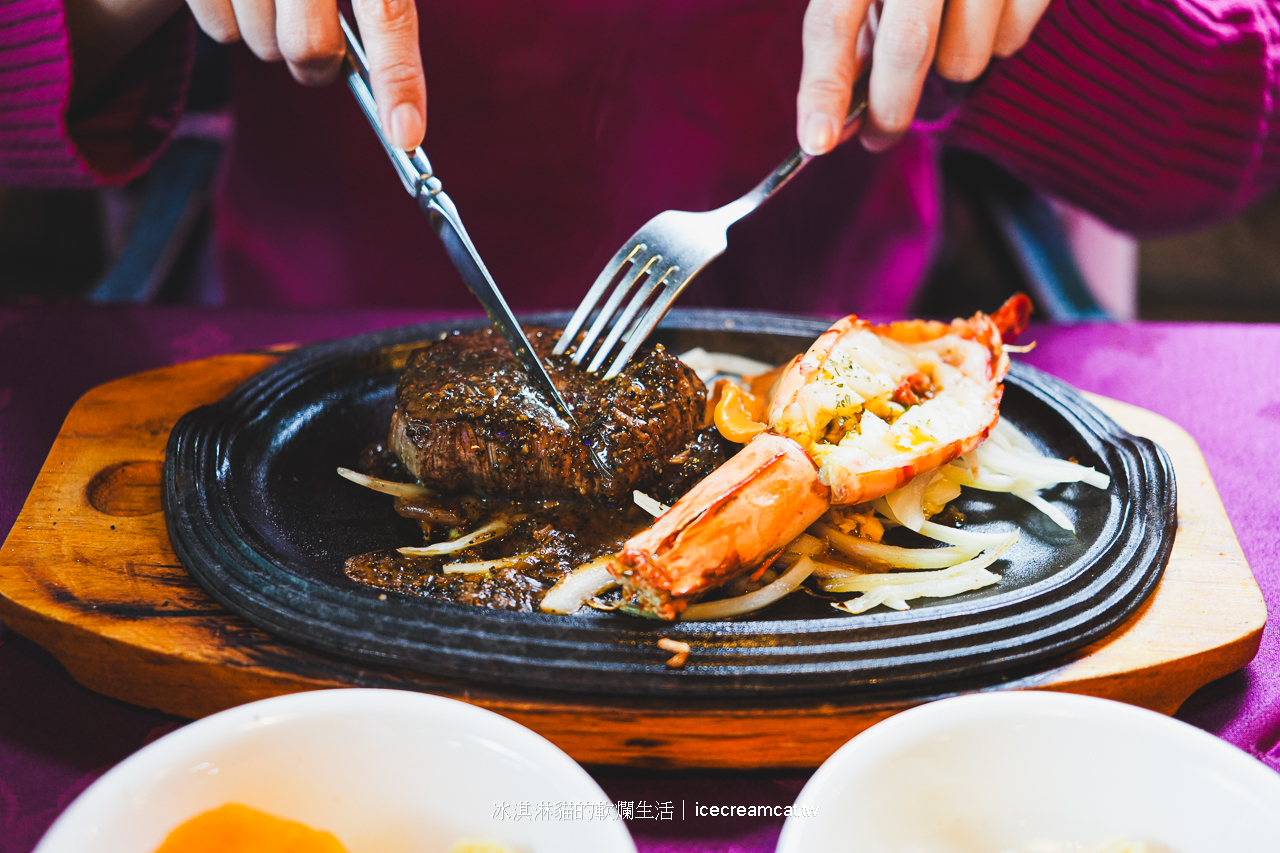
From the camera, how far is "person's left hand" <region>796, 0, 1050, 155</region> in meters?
2.30

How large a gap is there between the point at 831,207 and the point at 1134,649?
8.86 feet

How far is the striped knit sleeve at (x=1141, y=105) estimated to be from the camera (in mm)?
2951

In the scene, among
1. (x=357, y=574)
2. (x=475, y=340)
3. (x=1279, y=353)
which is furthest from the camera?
(x=1279, y=353)

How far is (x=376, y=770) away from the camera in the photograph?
1289 millimetres

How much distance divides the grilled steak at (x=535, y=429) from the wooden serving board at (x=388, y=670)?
61 cm

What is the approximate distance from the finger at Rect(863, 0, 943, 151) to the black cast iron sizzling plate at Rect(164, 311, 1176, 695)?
0.90 metres

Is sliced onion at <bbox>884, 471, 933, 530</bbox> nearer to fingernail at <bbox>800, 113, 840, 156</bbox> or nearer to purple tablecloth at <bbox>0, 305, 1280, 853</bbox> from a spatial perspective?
purple tablecloth at <bbox>0, 305, 1280, 853</bbox>

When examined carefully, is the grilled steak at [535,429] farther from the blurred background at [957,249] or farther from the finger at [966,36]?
the blurred background at [957,249]

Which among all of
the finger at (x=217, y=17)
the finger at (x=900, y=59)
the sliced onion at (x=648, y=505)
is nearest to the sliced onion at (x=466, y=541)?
the sliced onion at (x=648, y=505)

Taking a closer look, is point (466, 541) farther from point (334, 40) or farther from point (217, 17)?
point (217, 17)

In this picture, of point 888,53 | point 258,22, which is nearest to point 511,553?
point 258,22

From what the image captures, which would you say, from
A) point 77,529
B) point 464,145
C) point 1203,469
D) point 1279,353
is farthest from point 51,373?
point 1279,353

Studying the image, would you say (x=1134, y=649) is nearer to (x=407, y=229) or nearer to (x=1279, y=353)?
(x=1279, y=353)

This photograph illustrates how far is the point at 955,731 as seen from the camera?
133 cm
